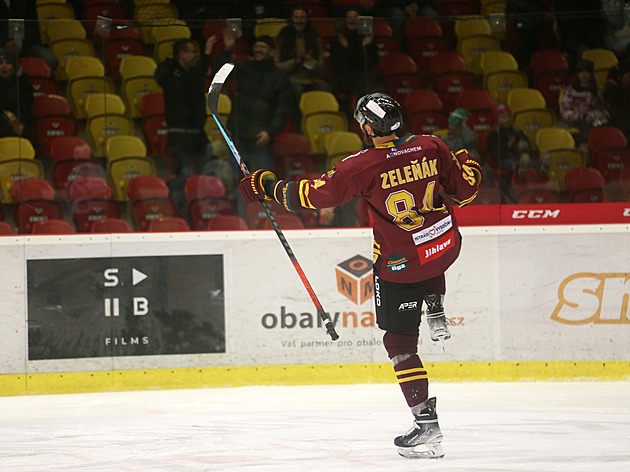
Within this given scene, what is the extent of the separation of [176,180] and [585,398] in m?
2.62

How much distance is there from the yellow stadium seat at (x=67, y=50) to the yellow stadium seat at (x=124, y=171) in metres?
0.62

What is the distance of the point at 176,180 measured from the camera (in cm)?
485

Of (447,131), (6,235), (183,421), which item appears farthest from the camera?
(447,131)

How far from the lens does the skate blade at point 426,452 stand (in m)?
2.94

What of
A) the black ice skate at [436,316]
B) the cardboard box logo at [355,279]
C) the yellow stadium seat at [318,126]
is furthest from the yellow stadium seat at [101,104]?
the black ice skate at [436,316]

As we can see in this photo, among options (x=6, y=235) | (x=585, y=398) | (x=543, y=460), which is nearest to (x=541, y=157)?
(x=585, y=398)

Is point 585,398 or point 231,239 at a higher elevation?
point 231,239

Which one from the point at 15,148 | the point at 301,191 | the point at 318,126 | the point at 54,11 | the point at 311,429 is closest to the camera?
the point at 301,191

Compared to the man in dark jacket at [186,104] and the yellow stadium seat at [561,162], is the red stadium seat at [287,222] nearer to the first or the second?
the man in dark jacket at [186,104]

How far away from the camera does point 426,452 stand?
2.96 metres

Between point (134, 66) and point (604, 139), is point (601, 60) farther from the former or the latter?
point (134, 66)

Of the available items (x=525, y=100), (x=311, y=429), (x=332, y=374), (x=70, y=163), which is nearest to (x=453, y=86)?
(x=525, y=100)

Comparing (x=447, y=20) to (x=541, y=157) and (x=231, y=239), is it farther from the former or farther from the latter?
(x=231, y=239)

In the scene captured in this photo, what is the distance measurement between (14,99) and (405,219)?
9.21 ft
